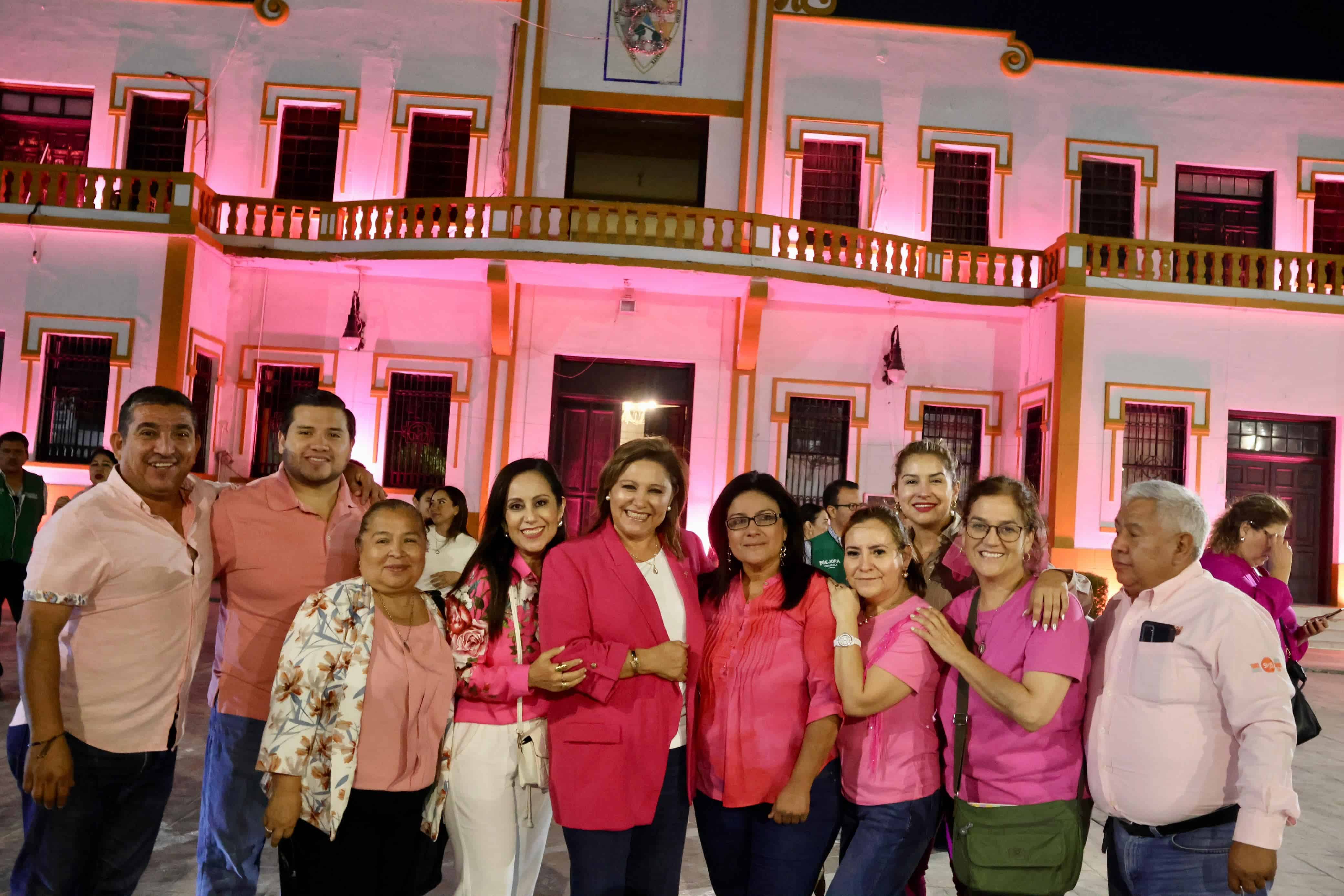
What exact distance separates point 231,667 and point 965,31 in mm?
15245

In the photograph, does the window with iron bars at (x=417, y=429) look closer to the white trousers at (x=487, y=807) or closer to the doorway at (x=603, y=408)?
the doorway at (x=603, y=408)

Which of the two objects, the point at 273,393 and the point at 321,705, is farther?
the point at 273,393

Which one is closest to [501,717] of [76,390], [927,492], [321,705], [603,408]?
[321,705]

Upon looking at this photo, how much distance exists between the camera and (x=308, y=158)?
48.8 feet

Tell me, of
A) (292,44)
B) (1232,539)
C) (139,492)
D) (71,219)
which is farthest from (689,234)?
(139,492)

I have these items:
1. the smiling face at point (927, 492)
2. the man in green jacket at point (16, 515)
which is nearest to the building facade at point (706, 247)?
the man in green jacket at point (16, 515)

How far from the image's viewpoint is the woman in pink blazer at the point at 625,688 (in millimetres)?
2750

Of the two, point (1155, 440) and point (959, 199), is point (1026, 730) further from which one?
point (959, 199)

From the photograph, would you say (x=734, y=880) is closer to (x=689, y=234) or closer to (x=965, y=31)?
(x=689, y=234)

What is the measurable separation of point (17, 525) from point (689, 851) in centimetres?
593

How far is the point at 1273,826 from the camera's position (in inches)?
95.8

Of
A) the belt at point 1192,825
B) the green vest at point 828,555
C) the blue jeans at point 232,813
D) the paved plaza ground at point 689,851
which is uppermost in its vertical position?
the green vest at point 828,555

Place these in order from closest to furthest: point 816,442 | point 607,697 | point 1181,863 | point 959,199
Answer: point 1181,863 < point 607,697 < point 816,442 < point 959,199

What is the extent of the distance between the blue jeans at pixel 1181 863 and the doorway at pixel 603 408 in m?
12.0
